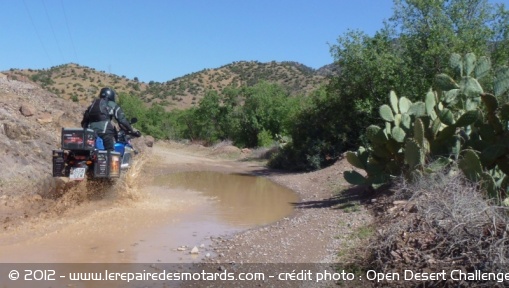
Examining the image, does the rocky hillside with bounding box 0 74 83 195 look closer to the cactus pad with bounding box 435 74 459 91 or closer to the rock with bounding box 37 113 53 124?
the rock with bounding box 37 113 53 124

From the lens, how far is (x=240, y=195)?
46.7 feet

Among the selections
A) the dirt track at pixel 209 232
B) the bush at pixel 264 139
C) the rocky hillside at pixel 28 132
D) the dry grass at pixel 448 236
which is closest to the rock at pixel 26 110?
the rocky hillside at pixel 28 132

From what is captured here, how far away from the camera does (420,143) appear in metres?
9.23

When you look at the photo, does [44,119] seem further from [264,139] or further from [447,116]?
[264,139]

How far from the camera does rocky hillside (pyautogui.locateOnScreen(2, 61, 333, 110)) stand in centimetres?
6462

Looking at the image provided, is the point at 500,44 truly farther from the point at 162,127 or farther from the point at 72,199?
the point at 162,127

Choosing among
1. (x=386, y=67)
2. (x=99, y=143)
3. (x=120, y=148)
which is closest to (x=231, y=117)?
(x=386, y=67)

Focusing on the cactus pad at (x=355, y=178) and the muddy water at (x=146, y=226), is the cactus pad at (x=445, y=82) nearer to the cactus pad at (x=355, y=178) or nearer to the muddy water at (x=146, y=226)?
the cactus pad at (x=355, y=178)

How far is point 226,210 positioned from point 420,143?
4.36m

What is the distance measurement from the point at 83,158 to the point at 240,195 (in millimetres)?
5374

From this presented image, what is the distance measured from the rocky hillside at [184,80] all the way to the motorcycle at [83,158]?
50978 mm

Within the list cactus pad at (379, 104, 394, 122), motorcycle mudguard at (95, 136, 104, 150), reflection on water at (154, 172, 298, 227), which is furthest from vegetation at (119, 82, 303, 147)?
motorcycle mudguard at (95, 136, 104, 150)

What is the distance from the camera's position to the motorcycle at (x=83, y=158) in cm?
935

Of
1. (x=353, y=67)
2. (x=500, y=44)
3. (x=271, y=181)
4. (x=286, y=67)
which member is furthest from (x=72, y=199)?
(x=286, y=67)
